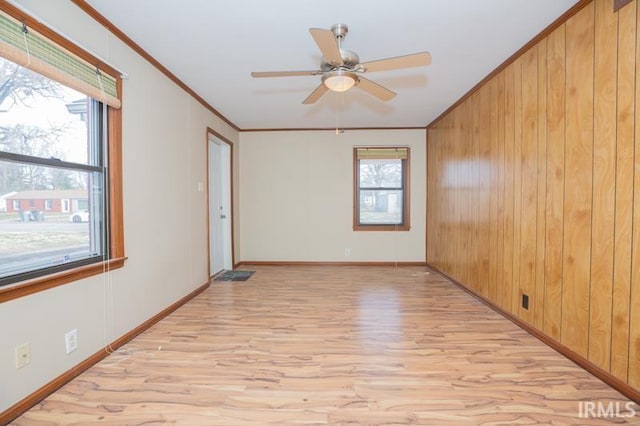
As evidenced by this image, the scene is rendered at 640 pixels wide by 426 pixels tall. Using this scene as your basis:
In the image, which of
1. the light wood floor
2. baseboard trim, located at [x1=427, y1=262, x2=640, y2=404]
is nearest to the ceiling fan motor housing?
the light wood floor

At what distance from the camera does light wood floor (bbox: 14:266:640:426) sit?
1624mm

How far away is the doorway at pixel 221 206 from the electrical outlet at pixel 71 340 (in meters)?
2.64

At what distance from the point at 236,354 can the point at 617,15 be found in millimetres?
3363

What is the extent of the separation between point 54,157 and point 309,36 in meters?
2.00

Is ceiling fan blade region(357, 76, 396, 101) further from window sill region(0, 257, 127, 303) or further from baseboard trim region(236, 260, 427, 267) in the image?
baseboard trim region(236, 260, 427, 267)

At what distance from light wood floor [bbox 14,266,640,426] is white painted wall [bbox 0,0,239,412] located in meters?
0.22

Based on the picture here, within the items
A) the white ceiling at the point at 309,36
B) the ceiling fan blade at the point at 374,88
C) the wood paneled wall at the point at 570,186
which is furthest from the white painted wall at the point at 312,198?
the ceiling fan blade at the point at 374,88

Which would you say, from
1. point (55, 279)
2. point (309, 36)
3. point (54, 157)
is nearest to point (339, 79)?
point (309, 36)

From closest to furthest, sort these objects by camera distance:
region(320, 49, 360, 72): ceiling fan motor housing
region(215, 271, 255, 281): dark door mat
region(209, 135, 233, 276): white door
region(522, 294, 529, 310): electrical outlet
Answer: region(320, 49, 360, 72): ceiling fan motor housing
region(522, 294, 529, 310): electrical outlet
region(215, 271, 255, 281): dark door mat
region(209, 135, 233, 276): white door

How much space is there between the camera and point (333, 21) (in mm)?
2172

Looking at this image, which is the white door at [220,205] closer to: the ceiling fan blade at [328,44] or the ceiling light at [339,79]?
the ceiling light at [339,79]

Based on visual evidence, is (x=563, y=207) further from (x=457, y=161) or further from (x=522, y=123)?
(x=457, y=161)

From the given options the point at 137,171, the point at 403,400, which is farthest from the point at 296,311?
the point at 137,171

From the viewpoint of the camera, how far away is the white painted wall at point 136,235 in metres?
1.69
